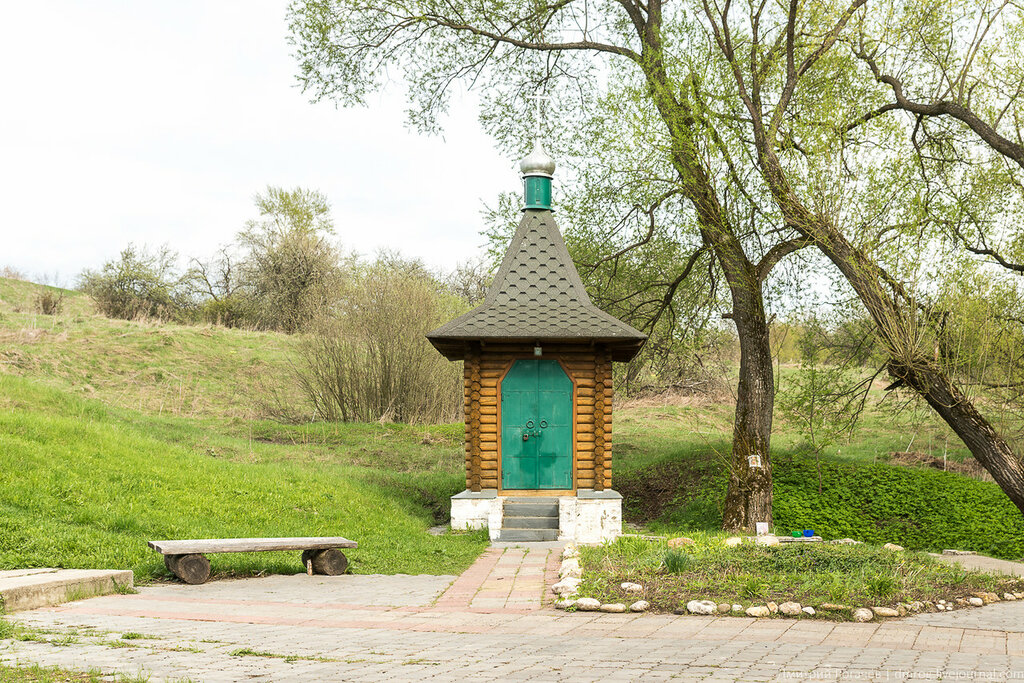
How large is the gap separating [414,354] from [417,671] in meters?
18.1

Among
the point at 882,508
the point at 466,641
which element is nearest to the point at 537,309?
the point at 882,508

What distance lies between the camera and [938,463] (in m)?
19.6

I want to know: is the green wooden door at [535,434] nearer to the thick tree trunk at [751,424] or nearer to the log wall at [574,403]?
the log wall at [574,403]

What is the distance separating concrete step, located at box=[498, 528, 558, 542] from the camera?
12812mm

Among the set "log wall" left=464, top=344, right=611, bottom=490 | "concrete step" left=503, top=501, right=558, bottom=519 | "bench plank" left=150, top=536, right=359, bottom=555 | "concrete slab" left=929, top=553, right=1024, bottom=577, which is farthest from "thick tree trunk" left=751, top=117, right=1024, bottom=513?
"bench plank" left=150, top=536, right=359, bottom=555

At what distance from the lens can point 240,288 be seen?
4303 centimetres

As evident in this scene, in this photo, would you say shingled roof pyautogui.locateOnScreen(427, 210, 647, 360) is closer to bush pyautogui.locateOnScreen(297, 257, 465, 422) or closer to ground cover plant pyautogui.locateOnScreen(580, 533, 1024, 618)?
ground cover plant pyautogui.locateOnScreen(580, 533, 1024, 618)

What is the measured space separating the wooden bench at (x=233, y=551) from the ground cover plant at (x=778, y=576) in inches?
→ 112

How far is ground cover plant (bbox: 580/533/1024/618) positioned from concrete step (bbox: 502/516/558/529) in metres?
3.09

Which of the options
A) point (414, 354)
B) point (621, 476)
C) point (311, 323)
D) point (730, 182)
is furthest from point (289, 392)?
point (730, 182)

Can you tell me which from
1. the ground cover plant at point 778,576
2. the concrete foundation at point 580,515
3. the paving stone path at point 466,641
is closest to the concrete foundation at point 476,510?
the concrete foundation at point 580,515

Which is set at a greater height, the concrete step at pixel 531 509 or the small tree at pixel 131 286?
the small tree at pixel 131 286

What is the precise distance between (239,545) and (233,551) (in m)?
0.10

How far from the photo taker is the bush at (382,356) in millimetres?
22766
